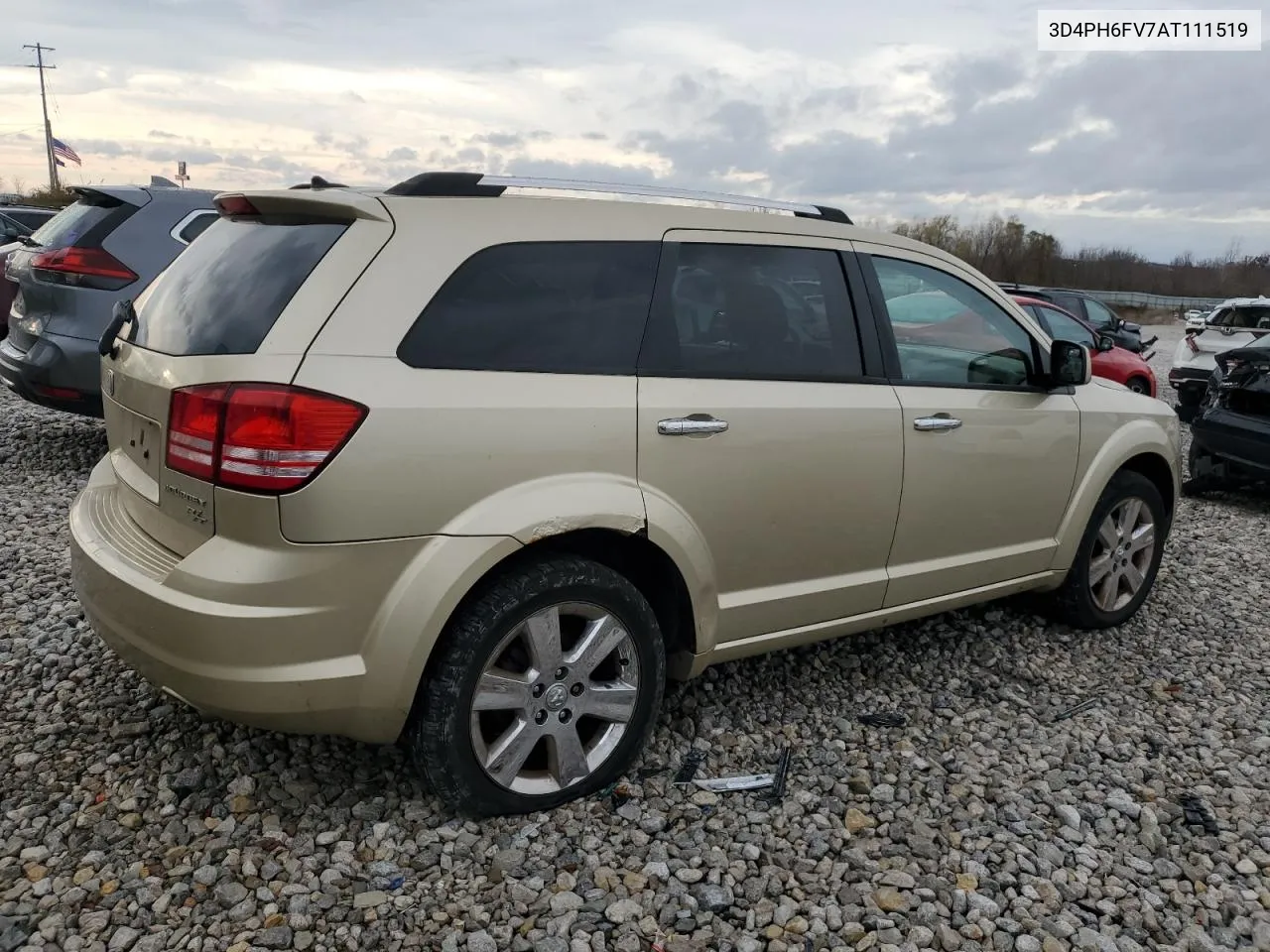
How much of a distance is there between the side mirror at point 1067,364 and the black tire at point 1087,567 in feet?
2.33

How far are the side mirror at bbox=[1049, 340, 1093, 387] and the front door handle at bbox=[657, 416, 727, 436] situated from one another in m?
1.71

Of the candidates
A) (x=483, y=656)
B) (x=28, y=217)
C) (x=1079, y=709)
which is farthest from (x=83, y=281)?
(x=28, y=217)

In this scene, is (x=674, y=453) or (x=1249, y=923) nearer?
(x=1249, y=923)

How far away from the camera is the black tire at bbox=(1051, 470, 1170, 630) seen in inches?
174

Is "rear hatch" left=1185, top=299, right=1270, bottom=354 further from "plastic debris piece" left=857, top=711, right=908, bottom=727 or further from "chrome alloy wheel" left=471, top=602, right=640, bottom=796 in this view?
"chrome alloy wheel" left=471, top=602, right=640, bottom=796

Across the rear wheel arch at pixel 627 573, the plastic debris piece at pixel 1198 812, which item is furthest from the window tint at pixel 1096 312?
the rear wheel arch at pixel 627 573

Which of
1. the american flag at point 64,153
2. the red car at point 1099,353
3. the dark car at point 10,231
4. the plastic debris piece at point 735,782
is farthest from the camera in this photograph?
the american flag at point 64,153

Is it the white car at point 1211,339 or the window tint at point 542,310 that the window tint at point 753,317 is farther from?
the white car at point 1211,339

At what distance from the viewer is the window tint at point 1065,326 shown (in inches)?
445

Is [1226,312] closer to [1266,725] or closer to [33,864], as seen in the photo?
[1266,725]

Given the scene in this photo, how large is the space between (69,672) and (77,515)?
91 cm

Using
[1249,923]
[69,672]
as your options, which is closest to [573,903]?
[1249,923]

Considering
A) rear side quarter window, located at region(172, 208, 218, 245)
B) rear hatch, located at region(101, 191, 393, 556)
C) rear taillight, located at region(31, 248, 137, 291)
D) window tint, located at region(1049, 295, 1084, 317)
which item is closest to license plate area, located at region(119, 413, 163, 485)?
rear hatch, located at region(101, 191, 393, 556)

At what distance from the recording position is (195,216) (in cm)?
614
